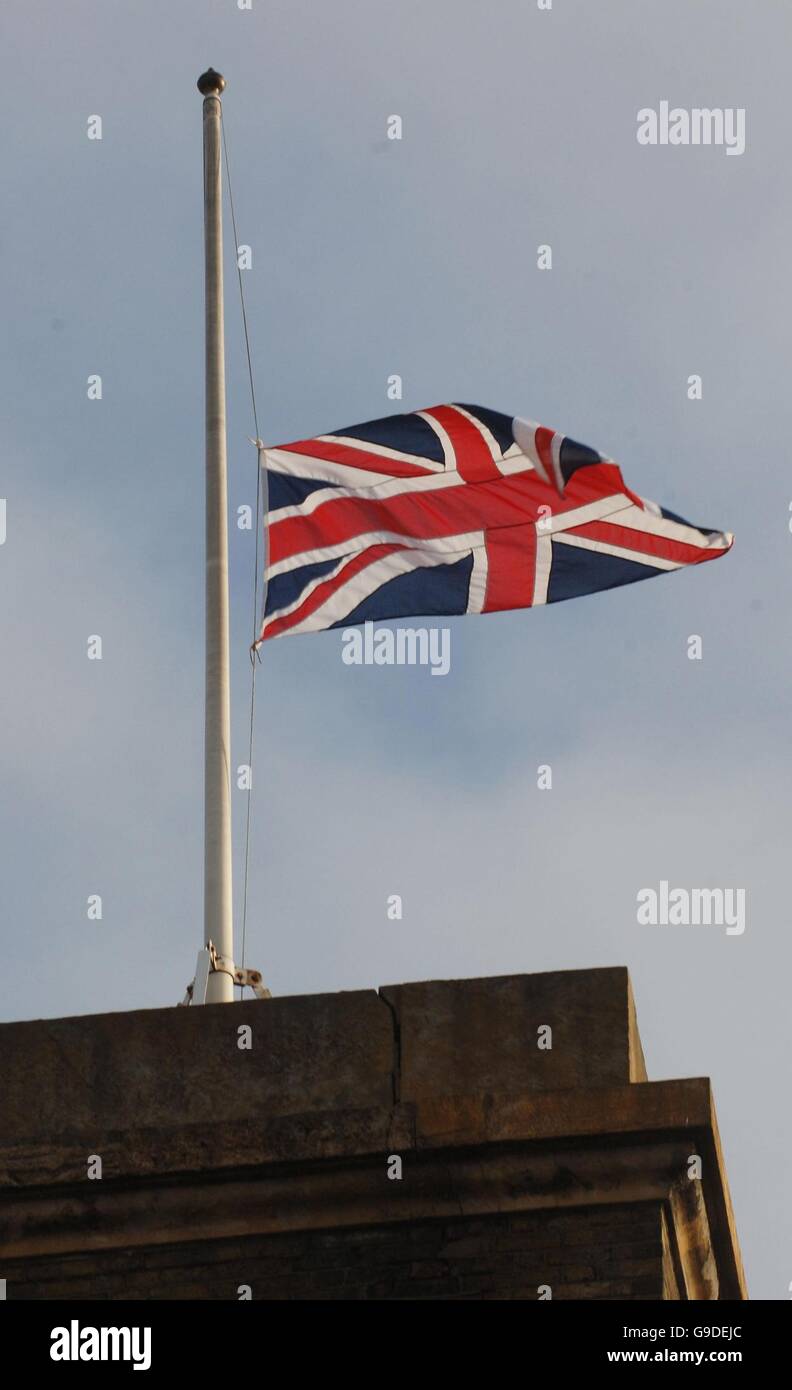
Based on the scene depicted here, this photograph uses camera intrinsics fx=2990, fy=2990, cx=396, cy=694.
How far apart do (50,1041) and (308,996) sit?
3.47 ft

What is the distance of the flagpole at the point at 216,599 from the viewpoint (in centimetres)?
1387

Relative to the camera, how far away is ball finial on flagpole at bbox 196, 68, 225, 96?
17.0 meters

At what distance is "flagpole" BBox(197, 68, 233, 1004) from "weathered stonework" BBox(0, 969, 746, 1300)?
3.55ft

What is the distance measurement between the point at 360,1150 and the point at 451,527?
17.1ft

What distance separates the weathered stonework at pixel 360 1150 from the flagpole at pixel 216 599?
1.08 meters

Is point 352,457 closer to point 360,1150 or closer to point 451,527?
point 451,527

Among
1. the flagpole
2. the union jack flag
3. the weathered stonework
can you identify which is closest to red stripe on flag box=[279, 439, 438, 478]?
the union jack flag

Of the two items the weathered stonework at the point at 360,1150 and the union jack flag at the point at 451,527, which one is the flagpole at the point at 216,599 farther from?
the weathered stonework at the point at 360,1150

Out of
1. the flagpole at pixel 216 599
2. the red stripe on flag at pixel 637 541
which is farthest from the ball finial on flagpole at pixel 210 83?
→ the red stripe on flag at pixel 637 541

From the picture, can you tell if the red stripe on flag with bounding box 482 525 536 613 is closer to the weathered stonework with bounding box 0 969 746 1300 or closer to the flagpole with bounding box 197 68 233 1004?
the flagpole with bounding box 197 68 233 1004

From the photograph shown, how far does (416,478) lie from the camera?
16125 mm

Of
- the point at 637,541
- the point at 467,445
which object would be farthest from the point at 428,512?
the point at 637,541
